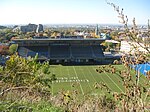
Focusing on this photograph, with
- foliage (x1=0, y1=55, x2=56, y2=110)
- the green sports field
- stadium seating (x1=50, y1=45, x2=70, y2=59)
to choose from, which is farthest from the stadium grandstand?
foliage (x1=0, y1=55, x2=56, y2=110)

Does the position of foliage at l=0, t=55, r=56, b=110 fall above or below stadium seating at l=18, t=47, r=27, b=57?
above

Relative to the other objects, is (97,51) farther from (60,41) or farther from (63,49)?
(60,41)

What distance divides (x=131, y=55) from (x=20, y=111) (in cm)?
192

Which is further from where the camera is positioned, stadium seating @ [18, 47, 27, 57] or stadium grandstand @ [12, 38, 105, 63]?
stadium seating @ [18, 47, 27, 57]

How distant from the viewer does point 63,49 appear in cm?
4022

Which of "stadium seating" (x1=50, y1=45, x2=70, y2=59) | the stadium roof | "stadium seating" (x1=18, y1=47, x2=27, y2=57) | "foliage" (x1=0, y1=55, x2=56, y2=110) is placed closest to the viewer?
"foliage" (x1=0, y1=55, x2=56, y2=110)

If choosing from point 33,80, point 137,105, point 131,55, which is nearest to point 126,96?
point 137,105

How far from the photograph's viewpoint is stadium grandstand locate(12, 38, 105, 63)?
38062 mm

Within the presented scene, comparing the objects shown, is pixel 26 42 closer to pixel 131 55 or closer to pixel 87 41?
pixel 87 41

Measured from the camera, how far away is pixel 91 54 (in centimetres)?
3925

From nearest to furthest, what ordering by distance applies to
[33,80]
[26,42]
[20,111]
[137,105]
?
[137,105] → [20,111] → [33,80] → [26,42]

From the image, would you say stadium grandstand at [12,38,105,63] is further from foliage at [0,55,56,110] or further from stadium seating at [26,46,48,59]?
foliage at [0,55,56,110]

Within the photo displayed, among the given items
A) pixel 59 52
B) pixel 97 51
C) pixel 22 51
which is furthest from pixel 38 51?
pixel 97 51

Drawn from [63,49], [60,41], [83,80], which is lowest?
[83,80]
